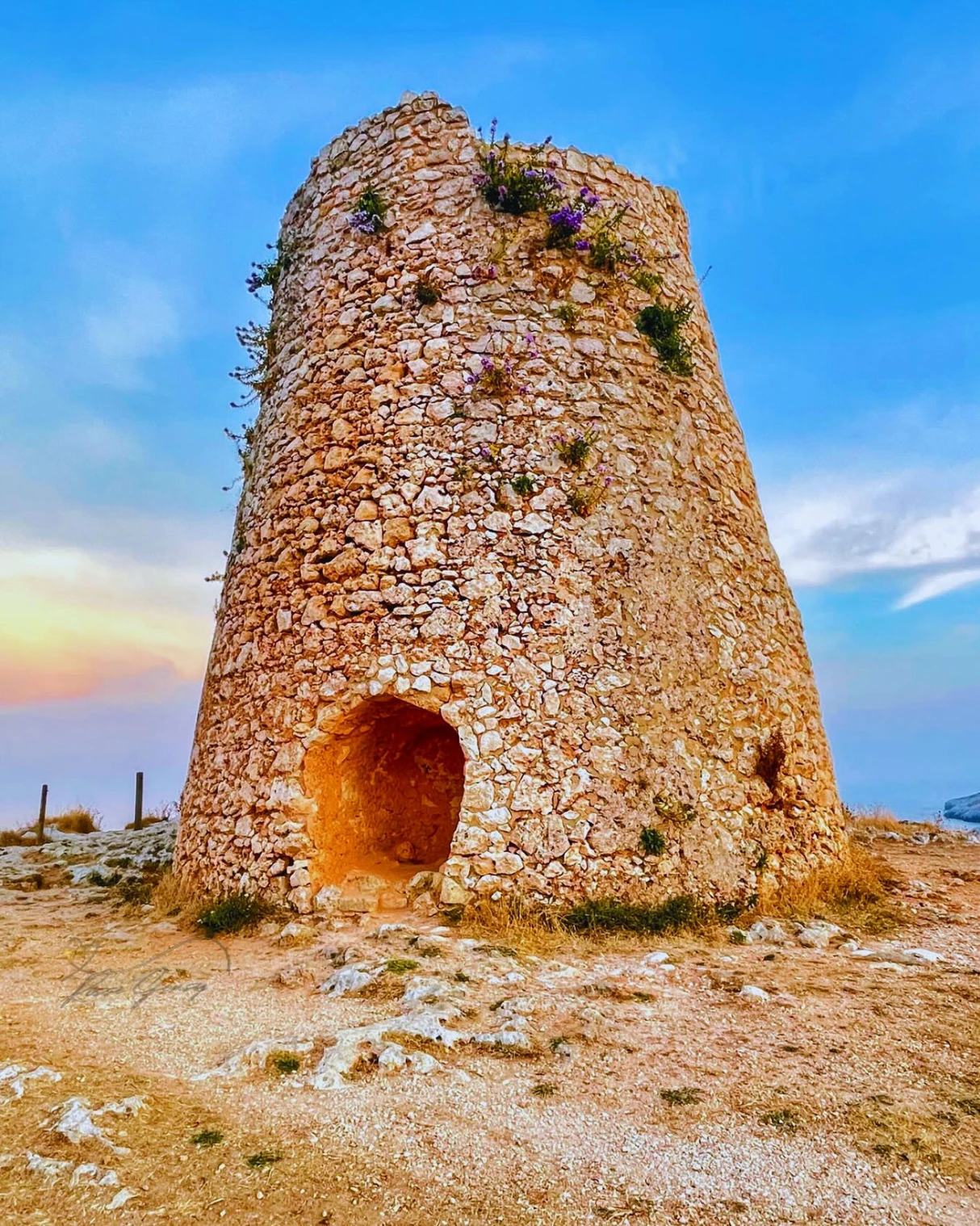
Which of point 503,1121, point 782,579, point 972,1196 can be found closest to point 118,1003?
point 503,1121

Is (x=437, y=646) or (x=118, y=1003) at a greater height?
(x=437, y=646)

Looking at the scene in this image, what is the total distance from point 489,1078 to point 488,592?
163 inches

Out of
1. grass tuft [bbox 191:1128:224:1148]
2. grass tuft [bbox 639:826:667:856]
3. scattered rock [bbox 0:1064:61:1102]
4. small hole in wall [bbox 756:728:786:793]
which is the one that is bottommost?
grass tuft [bbox 191:1128:224:1148]

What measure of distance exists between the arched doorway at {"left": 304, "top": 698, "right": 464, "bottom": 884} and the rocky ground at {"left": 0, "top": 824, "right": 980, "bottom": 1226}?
111 cm

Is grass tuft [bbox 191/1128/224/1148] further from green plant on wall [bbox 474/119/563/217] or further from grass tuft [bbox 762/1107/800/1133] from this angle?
green plant on wall [bbox 474/119/563/217]

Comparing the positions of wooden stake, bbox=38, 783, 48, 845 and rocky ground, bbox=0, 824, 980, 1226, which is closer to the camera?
rocky ground, bbox=0, 824, 980, 1226

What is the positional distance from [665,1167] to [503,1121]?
2.32 ft

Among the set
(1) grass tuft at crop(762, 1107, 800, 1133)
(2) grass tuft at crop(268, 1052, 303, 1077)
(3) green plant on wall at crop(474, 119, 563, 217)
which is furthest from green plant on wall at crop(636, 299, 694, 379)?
(2) grass tuft at crop(268, 1052, 303, 1077)

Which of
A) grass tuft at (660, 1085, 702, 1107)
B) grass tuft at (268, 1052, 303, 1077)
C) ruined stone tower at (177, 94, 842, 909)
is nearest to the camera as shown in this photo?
grass tuft at (660, 1085, 702, 1107)

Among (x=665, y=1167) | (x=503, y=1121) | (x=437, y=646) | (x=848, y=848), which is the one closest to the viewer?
(x=665, y=1167)

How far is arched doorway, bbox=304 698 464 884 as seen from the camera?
7391 millimetres

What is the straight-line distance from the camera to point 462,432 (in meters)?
7.78

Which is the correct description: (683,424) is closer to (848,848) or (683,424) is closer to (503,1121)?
(848,848)

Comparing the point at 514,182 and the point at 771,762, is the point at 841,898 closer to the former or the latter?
the point at 771,762
